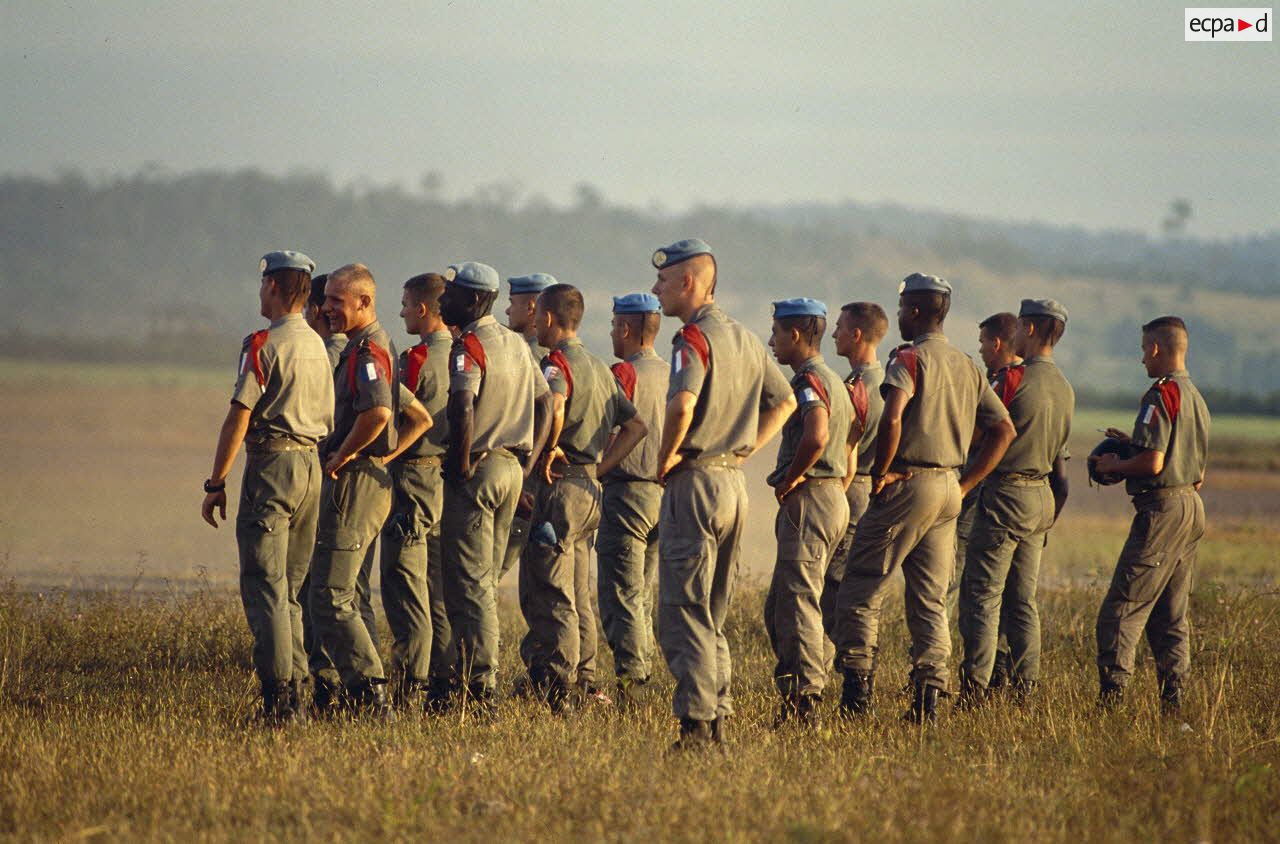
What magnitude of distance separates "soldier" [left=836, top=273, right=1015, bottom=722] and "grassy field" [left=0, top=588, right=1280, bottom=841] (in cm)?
35

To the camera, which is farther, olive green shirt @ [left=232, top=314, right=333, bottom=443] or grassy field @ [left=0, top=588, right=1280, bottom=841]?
olive green shirt @ [left=232, top=314, right=333, bottom=443]

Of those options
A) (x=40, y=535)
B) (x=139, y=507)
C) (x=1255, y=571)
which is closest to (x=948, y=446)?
(x=1255, y=571)

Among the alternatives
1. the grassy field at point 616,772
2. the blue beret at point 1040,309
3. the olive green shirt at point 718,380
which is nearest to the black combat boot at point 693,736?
the grassy field at point 616,772

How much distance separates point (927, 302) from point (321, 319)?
3616mm

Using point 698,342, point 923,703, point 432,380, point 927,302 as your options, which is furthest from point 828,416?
point 432,380

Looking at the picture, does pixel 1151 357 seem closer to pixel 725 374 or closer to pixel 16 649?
pixel 725 374

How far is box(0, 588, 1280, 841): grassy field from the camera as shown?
595 cm

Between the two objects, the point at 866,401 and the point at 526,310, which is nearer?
the point at 866,401

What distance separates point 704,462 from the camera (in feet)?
23.6

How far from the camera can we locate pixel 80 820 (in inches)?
235

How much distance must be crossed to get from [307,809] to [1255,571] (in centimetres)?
1530

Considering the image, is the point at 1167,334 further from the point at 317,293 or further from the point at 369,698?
the point at 317,293

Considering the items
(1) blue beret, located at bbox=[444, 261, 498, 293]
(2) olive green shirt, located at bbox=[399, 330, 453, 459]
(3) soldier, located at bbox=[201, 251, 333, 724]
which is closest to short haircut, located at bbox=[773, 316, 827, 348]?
(1) blue beret, located at bbox=[444, 261, 498, 293]

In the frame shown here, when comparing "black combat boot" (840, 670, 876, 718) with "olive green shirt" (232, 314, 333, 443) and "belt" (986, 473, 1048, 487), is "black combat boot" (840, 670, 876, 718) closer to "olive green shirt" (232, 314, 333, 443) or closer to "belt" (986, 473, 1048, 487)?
"belt" (986, 473, 1048, 487)
